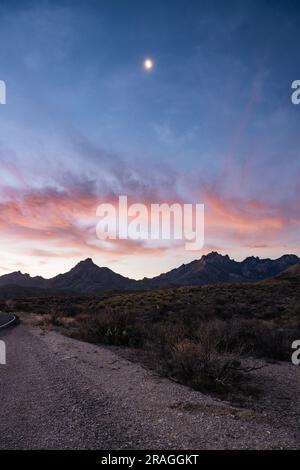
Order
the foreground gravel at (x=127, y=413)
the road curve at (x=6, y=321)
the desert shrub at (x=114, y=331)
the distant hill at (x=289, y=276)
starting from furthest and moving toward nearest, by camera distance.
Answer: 1. the distant hill at (x=289, y=276)
2. the road curve at (x=6, y=321)
3. the desert shrub at (x=114, y=331)
4. the foreground gravel at (x=127, y=413)

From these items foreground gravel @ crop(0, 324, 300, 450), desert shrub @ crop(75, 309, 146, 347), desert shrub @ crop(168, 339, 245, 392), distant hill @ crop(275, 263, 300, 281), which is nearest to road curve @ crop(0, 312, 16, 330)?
desert shrub @ crop(75, 309, 146, 347)

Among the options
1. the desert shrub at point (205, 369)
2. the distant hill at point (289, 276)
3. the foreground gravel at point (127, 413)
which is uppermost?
the distant hill at point (289, 276)

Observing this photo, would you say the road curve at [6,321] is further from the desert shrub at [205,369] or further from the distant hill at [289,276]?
the distant hill at [289,276]

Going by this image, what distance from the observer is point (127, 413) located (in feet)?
21.2

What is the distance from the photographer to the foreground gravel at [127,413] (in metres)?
5.34

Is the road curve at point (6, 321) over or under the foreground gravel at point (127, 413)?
over

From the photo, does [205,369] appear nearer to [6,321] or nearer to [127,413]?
[127,413]

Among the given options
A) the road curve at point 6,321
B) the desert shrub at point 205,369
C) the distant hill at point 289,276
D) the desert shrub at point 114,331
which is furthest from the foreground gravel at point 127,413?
the distant hill at point 289,276

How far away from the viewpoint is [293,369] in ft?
36.1

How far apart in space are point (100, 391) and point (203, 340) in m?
3.11

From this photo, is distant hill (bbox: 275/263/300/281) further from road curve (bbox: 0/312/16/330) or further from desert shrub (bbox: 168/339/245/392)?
desert shrub (bbox: 168/339/245/392)

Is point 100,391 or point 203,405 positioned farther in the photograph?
point 100,391
